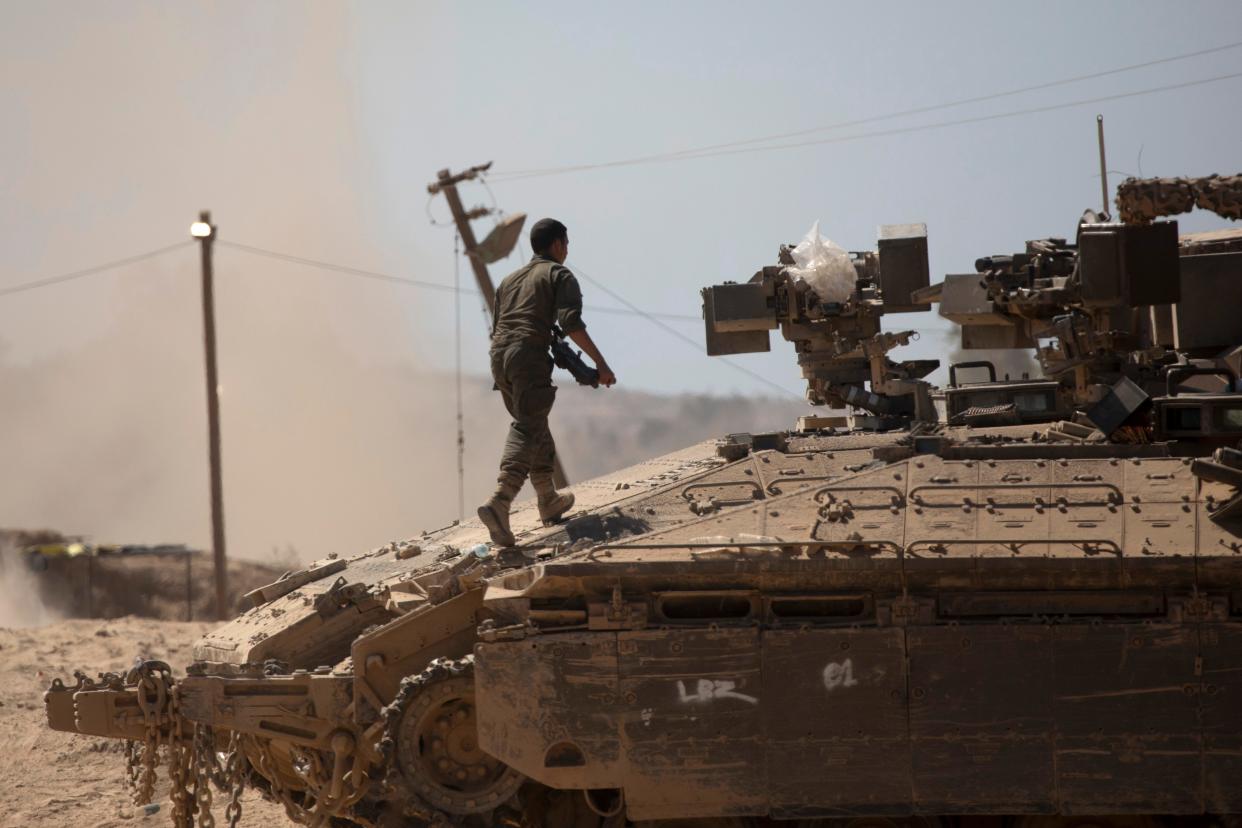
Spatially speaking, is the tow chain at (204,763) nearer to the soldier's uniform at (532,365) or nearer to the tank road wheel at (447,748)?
the tank road wheel at (447,748)

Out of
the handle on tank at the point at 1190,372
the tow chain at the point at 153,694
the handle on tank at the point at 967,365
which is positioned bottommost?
the tow chain at the point at 153,694

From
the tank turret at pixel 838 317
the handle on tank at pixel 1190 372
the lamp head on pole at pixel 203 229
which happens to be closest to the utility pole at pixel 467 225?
the lamp head on pole at pixel 203 229

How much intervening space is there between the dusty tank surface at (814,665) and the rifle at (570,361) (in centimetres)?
75

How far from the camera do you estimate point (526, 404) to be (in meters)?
9.04

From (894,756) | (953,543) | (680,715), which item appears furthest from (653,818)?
(953,543)

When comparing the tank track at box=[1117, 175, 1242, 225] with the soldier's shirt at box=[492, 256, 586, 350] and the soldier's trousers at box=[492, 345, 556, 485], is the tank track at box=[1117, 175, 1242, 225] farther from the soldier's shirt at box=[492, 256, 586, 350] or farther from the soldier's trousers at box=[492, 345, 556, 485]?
the soldier's trousers at box=[492, 345, 556, 485]

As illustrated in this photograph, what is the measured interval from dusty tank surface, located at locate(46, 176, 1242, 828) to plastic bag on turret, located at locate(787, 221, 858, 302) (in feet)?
13.6

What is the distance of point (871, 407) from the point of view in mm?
12133

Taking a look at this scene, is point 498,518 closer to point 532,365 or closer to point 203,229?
point 532,365

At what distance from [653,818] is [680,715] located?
0.56m

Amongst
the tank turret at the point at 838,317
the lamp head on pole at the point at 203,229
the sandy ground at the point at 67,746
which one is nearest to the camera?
the sandy ground at the point at 67,746

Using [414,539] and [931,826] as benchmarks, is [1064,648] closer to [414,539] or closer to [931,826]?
[931,826]

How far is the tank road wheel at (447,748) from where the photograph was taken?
8094mm

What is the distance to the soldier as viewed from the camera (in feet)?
29.4
